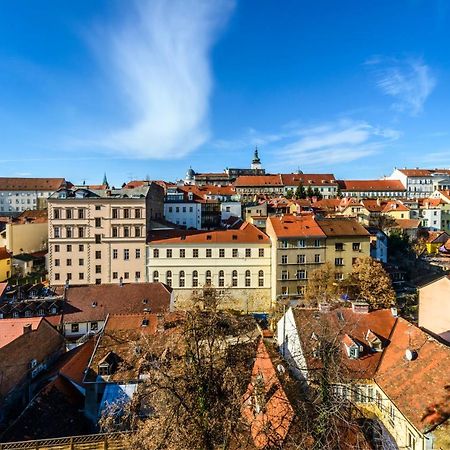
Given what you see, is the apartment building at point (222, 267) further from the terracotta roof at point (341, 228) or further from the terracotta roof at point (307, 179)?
the terracotta roof at point (307, 179)

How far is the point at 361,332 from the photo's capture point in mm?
17719

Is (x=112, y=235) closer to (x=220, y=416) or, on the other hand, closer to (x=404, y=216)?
(x=220, y=416)

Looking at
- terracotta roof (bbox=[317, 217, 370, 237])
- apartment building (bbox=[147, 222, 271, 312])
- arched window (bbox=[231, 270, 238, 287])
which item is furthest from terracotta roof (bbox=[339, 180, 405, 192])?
arched window (bbox=[231, 270, 238, 287])

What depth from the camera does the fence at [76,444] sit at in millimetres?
13547

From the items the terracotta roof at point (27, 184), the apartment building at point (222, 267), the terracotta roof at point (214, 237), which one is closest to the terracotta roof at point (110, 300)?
the apartment building at point (222, 267)

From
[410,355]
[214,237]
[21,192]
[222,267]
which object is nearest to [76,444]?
[410,355]

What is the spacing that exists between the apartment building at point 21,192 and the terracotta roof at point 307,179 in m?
51.3

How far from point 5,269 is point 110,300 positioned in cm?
2280

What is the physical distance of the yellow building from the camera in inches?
1693

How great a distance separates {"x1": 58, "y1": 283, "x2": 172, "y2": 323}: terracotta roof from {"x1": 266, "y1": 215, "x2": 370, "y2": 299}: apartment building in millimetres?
11365

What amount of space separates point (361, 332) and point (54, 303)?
21158 millimetres

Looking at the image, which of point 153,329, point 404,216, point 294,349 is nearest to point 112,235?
point 153,329

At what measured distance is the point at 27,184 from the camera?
86500mm

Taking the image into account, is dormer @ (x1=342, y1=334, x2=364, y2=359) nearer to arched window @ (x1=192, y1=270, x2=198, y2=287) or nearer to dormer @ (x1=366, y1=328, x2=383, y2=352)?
dormer @ (x1=366, y1=328, x2=383, y2=352)
